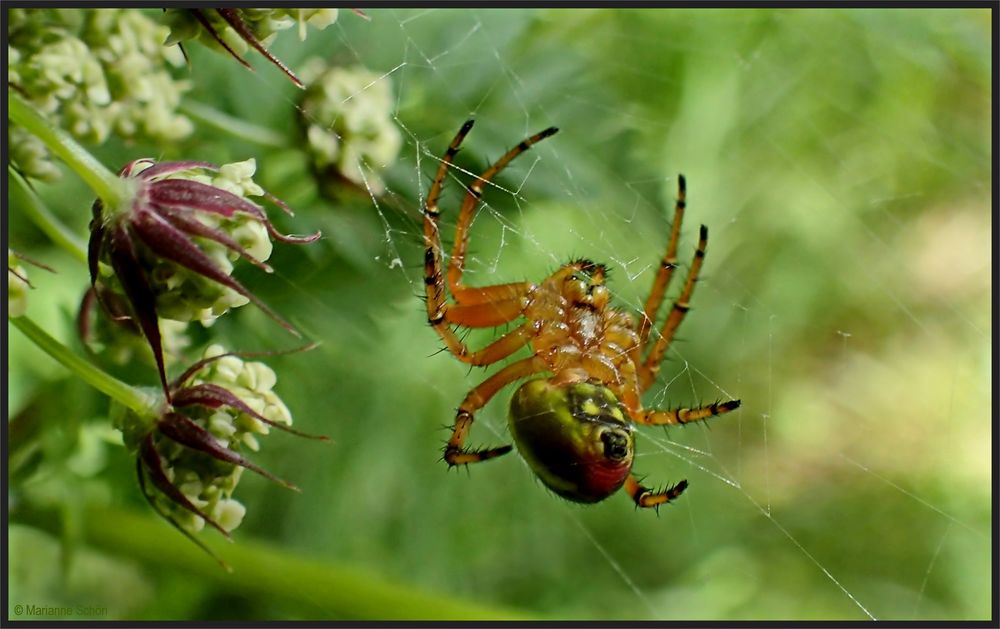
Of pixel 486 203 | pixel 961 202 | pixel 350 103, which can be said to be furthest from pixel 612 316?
pixel 961 202

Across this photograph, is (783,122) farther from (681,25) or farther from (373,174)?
(373,174)

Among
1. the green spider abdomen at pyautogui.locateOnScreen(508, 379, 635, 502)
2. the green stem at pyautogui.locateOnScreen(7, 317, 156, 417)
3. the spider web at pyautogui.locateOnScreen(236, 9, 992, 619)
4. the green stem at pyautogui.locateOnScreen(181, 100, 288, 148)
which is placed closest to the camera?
the green stem at pyautogui.locateOnScreen(7, 317, 156, 417)

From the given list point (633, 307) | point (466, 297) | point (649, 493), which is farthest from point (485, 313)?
point (649, 493)

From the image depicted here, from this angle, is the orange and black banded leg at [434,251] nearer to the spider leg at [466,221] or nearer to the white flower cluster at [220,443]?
the spider leg at [466,221]

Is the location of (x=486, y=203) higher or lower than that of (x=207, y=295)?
lower

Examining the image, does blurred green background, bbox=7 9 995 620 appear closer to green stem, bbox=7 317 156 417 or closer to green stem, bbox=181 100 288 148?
green stem, bbox=181 100 288 148

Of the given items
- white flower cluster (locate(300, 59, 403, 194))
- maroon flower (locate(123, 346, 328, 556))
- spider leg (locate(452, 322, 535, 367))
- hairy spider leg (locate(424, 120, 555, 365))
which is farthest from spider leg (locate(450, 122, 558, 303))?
maroon flower (locate(123, 346, 328, 556))
